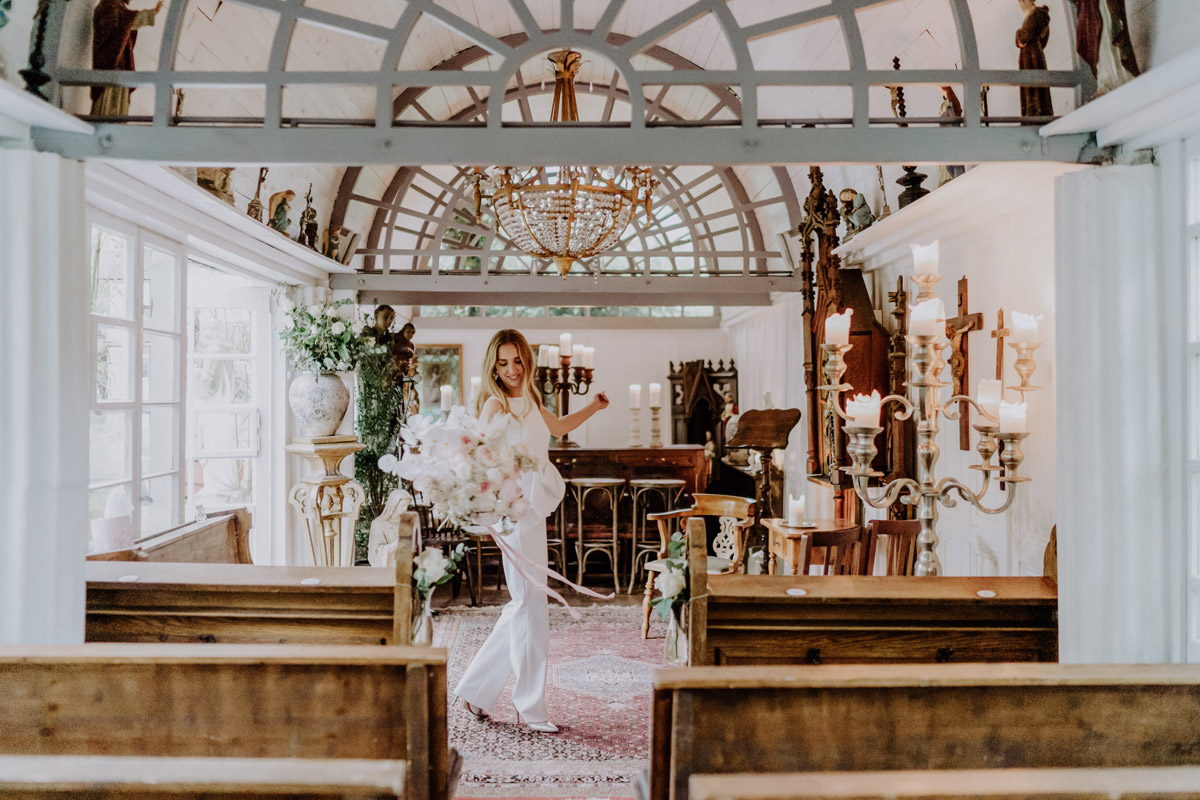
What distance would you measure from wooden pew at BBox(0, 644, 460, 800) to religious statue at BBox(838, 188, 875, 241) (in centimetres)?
452

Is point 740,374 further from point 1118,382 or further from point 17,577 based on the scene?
point 17,577

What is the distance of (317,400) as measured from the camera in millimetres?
5516

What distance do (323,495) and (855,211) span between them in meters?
4.29

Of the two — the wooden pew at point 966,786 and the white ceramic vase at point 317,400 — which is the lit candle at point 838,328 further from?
the white ceramic vase at point 317,400

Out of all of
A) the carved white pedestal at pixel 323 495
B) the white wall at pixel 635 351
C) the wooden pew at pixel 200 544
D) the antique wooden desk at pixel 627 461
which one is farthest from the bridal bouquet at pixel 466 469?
the white wall at pixel 635 351

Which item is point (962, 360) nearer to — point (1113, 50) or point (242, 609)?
point (1113, 50)

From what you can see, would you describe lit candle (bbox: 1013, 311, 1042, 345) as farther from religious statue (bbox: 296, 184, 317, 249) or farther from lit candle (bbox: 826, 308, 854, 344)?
religious statue (bbox: 296, 184, 317, 249)

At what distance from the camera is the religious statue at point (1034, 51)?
285cm

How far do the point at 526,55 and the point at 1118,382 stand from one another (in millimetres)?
2325

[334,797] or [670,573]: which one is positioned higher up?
[670,573]

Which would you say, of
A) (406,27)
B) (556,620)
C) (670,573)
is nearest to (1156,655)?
(670,573)

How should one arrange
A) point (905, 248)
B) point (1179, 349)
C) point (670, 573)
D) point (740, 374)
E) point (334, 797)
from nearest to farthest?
point (334, 797) → point (1179, 349) → point (670, 573) → point (905, 248) → point (740, 374)

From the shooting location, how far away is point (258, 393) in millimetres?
6102

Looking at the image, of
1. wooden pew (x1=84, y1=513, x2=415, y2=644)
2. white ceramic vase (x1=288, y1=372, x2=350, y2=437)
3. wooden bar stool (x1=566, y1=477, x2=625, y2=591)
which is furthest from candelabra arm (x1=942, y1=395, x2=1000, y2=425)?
white ceramic vase (x1=288, y1=372, x2=350, y2=437)
